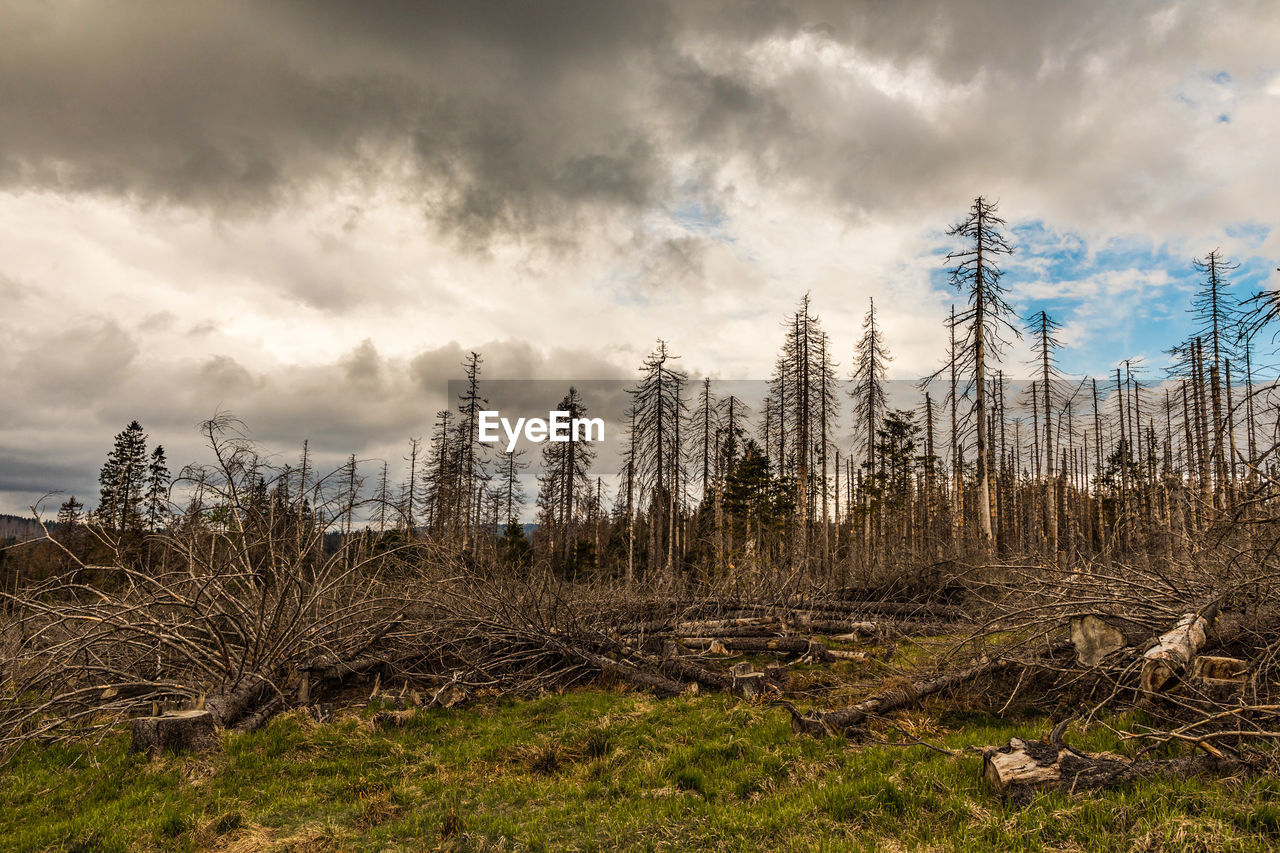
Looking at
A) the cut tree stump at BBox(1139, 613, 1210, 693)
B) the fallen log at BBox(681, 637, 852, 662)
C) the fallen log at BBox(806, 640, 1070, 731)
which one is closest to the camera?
the cut tree stump at BBox(1139, 613, 1210, 693)

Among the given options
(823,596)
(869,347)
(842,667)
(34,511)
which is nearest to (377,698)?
(34,511)

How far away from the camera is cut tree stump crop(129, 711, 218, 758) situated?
20.9 feet

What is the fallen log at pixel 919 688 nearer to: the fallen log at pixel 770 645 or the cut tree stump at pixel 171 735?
the fallen log at pixel 770 645

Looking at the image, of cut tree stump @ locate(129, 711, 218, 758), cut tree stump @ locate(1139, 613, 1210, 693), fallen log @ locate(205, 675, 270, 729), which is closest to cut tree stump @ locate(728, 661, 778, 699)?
cut tree stump @ locate(1139, 613, 1210, 693)

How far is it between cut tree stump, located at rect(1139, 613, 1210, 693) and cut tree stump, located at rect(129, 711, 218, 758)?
909cm

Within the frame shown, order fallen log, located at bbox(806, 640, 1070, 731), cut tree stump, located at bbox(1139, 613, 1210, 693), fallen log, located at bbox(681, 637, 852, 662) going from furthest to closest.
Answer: fallen log, located at bbox(681, 637, 852, 662)
fallen log, located at bbox(806, 640, 1070, 731)
cut tree stump, located at bbox(1139, 613, 1210, 693)

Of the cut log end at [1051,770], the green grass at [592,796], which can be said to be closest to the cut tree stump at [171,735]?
the green grass at [592,796]

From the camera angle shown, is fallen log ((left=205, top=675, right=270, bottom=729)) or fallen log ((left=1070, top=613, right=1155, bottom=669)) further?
fallen log ((left=205, top=675, right=270, bottom=729))

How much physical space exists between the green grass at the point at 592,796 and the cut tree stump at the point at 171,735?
0.56ft

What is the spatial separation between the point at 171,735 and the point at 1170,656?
9580 millimetres

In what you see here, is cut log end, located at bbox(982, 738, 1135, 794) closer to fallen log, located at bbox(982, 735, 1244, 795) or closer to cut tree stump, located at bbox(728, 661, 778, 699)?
fallen log, located at bbox(982, 735, 1244, 795)

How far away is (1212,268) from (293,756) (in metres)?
31.8

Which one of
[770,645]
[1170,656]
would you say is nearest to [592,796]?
[1170,656]

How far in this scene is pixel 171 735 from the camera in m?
6.41
